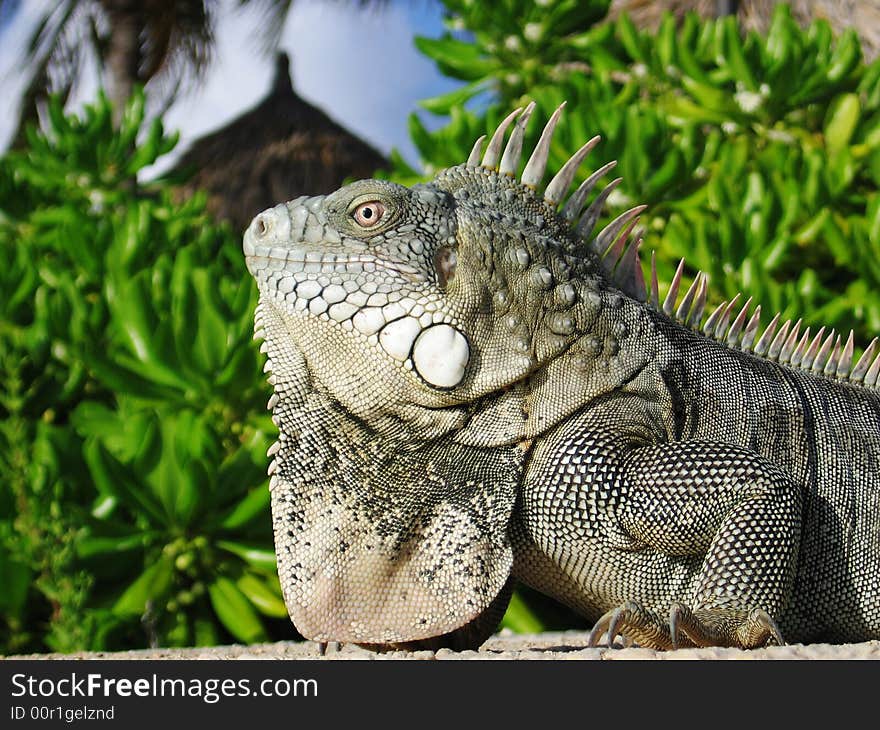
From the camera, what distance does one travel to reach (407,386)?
10.9 feet

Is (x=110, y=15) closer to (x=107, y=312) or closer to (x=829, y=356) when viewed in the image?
(x=107, y=312)

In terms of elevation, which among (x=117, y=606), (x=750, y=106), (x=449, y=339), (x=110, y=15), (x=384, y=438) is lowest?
(x=110, y=15)

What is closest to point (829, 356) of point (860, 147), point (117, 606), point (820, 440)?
point (820, 440)

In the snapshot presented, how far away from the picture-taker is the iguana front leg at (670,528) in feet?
10.00

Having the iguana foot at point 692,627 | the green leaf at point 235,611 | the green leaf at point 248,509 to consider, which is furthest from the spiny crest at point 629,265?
the green leaf at point 235,611

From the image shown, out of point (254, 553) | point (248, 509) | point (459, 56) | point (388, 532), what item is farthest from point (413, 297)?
point (459, 56)

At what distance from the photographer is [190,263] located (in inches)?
249

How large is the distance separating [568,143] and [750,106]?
4.78 feet

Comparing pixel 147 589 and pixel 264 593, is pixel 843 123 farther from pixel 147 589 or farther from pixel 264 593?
pixel 147 589

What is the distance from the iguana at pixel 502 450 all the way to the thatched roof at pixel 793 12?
800 cm

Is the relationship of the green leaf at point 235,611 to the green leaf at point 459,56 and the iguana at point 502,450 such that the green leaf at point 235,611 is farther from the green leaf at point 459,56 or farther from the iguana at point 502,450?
the green leaf at point 459,56

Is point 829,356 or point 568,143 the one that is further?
point 568,143

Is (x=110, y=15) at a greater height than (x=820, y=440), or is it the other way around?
(x=820, y=440)

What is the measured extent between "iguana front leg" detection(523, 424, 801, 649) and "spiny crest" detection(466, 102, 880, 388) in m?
0.78
